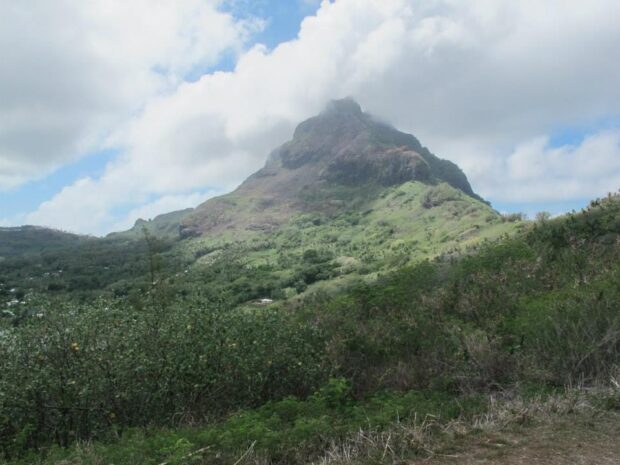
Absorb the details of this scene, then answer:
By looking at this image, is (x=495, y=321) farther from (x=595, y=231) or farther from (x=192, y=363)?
(x=595, y=231)

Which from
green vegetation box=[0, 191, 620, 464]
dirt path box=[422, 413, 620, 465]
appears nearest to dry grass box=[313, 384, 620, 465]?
dirt path box=[422, 413, 620, 465]

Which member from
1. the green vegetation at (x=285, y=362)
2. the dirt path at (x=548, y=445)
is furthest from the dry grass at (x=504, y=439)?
the green vegetation at (x=285, y=362)

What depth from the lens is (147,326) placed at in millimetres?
10281

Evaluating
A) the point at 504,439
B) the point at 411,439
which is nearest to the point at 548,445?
the point at 504,439

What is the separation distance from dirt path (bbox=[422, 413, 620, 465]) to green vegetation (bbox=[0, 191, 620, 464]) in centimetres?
73

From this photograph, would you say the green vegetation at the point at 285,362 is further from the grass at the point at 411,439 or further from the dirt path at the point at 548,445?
the dirt path at the point at 548,445

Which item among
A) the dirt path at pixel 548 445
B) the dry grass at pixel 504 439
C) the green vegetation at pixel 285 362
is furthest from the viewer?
the green vegetation at pixel 285 362

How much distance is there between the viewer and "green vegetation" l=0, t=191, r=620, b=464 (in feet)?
21.2

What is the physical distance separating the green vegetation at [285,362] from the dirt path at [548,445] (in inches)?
28.7

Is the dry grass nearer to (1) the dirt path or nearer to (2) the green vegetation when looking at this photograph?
(1) the dirt path

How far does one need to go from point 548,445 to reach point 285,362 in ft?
22.0

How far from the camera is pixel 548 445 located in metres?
5.25

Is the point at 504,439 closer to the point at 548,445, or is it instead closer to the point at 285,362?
the point at 548,445

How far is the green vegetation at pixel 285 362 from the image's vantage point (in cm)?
646
